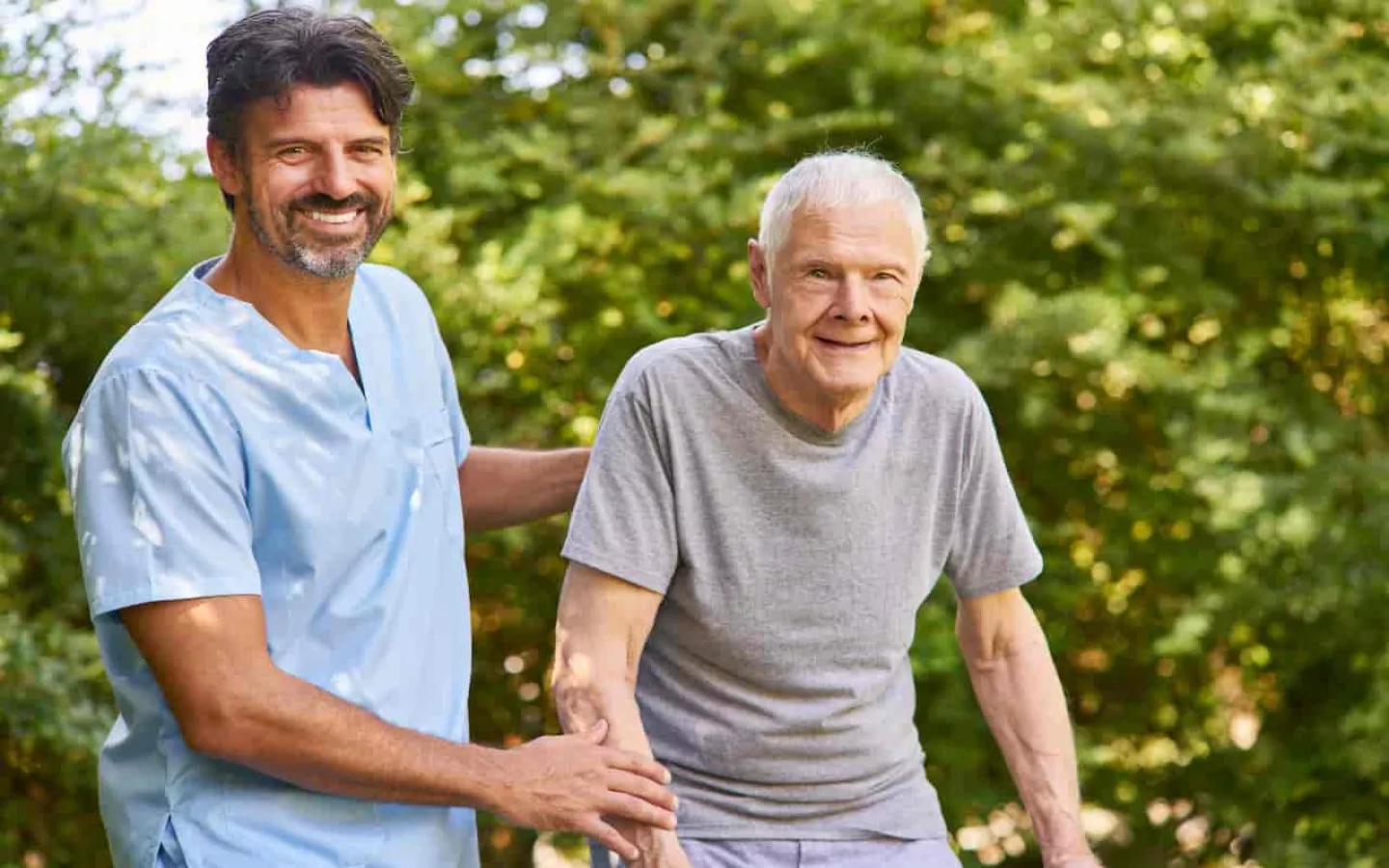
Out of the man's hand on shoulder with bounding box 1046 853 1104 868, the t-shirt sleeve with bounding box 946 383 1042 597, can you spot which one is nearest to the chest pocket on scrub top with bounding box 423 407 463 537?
the t-shirt sleeve with bounding box 946 383 1042 597

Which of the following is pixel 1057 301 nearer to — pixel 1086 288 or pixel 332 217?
pixel 1086 288

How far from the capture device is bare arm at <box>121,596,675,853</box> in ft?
6.72

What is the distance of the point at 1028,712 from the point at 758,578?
1.84ft

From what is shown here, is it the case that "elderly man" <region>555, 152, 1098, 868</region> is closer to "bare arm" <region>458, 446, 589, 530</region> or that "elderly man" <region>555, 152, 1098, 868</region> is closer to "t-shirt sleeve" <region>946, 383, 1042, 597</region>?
"t-shirt sleeve" <region>946, 383, 1042, 597</region>

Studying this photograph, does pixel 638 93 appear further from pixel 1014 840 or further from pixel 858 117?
pixel 1014 840

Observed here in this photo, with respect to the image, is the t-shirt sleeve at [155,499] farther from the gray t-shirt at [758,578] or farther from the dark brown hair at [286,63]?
the gray t-shirt at [758,578]

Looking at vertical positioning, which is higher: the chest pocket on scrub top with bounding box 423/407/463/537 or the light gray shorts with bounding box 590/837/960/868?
the chest pocket on scrub top with bounding box 423/407/463/537

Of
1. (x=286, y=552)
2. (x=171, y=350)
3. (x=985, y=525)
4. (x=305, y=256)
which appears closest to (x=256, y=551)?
(x=286, y=552)

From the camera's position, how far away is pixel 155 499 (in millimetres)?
2068

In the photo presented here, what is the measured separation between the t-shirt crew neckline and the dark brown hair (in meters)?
0.66

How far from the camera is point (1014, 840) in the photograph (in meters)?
5.08

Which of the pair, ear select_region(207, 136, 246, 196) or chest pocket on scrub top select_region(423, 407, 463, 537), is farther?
chest pocket on scrub top select_region(423, 407, 463, 537)

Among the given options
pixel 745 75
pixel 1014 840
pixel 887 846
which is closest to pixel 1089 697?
pixel 1014 840

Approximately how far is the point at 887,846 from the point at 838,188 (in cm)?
98
